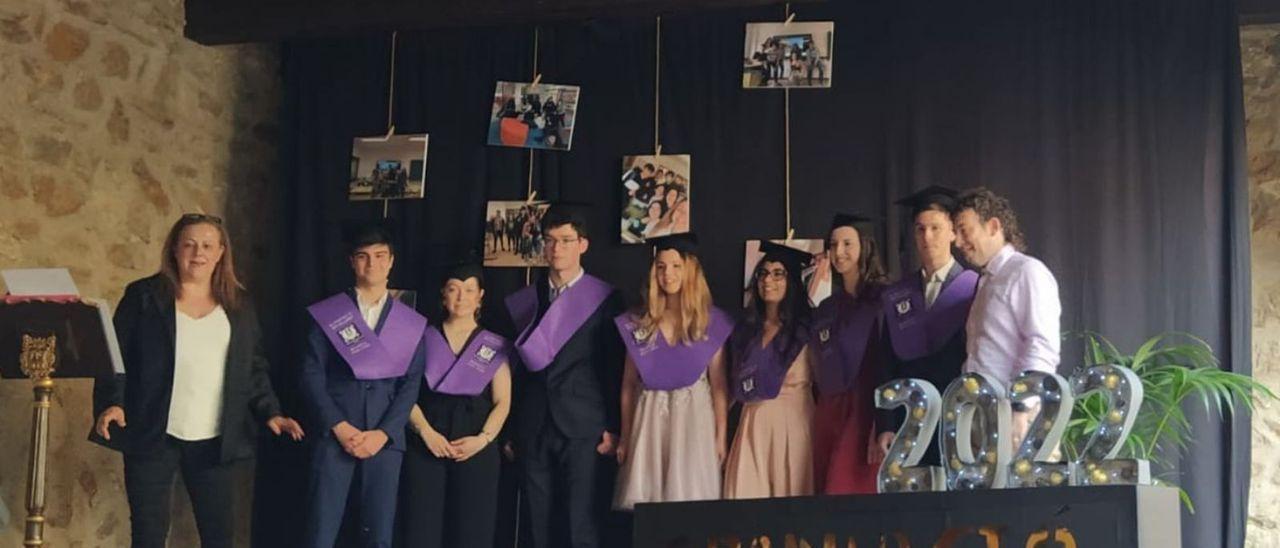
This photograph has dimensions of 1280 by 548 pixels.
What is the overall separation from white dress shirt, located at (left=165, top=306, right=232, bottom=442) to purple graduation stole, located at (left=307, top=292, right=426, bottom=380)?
1.10 ft

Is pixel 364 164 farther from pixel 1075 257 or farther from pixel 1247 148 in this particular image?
pixel 1247 148

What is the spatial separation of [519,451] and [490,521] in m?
0.24

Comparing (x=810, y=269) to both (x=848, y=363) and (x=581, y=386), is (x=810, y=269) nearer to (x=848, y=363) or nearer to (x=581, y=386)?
(x=848, y=363)

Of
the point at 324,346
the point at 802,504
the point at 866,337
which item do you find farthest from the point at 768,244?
the point at 802,504

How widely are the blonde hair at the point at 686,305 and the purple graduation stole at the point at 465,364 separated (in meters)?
0.50

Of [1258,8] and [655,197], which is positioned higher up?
[1258,8]

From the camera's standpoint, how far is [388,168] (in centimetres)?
570

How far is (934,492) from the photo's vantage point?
2217 mm

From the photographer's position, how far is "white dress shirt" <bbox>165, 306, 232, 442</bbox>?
471 centimetres

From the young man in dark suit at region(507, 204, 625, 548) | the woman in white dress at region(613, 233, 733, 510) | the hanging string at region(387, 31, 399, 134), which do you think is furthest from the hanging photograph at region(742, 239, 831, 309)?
the hanging string at region(387, 31, 399, 134)

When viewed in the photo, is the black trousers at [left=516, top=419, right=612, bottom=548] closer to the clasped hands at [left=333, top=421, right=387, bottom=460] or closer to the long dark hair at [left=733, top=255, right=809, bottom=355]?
the clasped hands at [left=333, top=421, right=387, bottom=460]

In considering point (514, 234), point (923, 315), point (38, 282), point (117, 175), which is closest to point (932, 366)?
point (923, 315)

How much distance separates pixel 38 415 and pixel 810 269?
245 centimetres

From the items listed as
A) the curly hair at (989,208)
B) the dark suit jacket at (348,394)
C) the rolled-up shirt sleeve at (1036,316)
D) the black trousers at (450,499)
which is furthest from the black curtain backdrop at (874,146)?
the rolled-up shirt sleeve at (1036,316)
